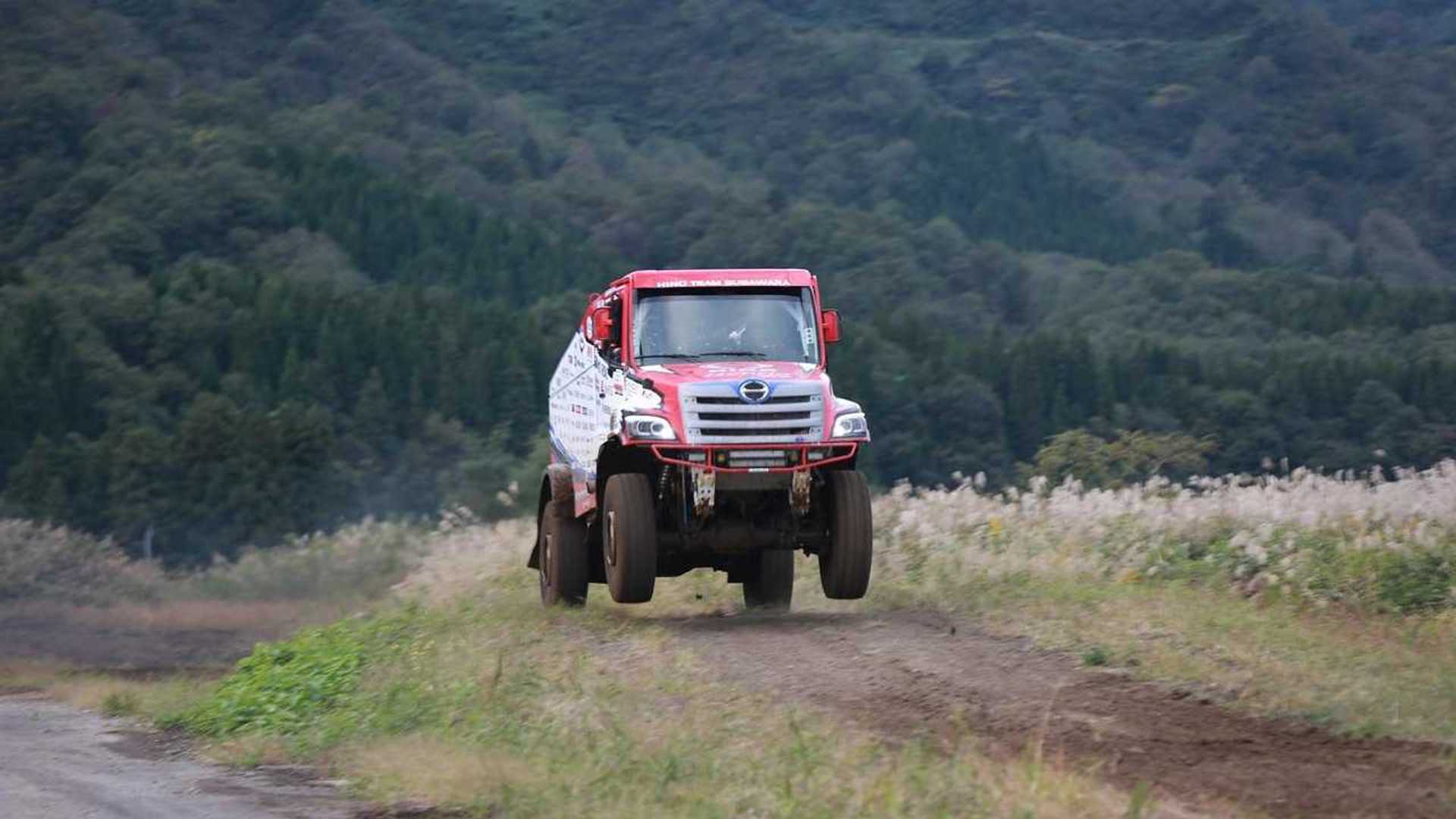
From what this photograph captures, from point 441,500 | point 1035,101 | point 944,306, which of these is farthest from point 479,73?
point 441,500

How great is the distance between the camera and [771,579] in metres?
18.6

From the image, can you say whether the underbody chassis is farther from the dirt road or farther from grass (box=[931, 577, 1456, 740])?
the dirt road

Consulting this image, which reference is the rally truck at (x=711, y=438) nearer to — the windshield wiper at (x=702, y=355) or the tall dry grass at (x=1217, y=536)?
the windshield wiper at (x=702, y=355)

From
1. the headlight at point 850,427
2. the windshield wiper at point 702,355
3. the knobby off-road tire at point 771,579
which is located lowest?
the knobby off-road tire at point 771,579

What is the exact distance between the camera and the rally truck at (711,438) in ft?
53.1

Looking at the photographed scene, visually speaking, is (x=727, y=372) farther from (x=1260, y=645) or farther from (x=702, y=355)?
(x=1260, y=645)

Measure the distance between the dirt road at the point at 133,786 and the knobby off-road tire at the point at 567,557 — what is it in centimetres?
403

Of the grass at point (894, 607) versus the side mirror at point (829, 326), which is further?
the side mirror at point (829, 326)

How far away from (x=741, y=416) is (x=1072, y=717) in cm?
517

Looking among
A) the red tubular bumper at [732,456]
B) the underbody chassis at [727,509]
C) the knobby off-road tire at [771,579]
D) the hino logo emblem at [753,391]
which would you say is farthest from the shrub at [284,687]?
the hino logo emblem at [753,391]

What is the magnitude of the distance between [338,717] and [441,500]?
58924mm

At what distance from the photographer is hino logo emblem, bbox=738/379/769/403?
1616 cm

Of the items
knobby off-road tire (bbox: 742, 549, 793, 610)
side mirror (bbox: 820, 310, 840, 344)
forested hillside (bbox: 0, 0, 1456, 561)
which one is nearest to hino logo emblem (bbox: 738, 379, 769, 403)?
side mirror (bbox: 820, 310, 840, 344)

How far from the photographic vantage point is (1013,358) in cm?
9019
